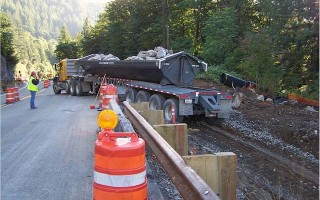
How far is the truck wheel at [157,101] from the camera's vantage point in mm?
14116

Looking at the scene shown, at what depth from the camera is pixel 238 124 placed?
13.1 metres

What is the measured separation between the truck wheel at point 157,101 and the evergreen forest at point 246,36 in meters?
8.72

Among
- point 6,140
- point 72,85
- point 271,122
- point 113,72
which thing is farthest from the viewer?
point 72,85

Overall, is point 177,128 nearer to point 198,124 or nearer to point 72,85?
point 198,124

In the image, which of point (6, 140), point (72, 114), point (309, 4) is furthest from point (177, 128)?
point (309, 4)

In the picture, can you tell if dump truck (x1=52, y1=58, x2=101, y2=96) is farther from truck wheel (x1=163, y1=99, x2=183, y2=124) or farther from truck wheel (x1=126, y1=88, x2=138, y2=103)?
truck wheel (x1=163, y1=99, x2=183, y2=124)

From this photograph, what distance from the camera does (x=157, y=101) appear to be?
14.3 m

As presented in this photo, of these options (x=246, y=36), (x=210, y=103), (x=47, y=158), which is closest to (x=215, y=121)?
(x=210, y=103)

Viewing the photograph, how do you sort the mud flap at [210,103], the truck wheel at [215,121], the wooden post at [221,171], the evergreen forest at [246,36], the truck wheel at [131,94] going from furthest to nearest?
the evergreen forest at [246,36] → the truck wheel at [131,94] → the truck wheel at [215,121] → the mud flap at [210,103] → the wooden post at [221,171]

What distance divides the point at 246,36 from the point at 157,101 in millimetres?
12545

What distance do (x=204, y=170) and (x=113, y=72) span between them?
16539mm

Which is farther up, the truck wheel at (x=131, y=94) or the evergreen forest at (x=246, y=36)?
the evergreen forest at (x=246, y=36)

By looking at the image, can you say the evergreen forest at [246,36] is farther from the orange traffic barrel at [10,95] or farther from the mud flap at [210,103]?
the orange traffic barrel at [10,95]

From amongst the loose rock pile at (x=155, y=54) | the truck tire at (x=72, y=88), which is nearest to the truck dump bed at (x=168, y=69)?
the loose rock pile at (x=155, y=54)
